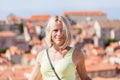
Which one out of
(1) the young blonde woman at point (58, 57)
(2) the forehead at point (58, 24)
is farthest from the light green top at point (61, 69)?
(2) the forehead at point (58, 24)

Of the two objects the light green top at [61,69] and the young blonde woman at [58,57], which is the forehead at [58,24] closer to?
the young blonde woman at [58,57]

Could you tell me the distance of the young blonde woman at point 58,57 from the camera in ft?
7.73

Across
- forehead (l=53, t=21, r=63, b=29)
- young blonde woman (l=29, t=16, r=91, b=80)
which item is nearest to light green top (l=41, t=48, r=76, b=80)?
young blonde woman (l=29, t=16, r=91, b=80)

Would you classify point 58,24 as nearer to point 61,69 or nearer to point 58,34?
point 58,34

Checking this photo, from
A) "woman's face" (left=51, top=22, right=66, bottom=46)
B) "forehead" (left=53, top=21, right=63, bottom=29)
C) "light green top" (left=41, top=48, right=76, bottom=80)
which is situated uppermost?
"forehead" (left=53, top=21, right=63, bottom=29)

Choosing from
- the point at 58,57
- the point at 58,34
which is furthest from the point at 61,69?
the point at 58,34

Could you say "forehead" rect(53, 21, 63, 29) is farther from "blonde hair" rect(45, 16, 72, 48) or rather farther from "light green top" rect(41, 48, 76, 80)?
"light green top" rect(41, 48, 76, 80)

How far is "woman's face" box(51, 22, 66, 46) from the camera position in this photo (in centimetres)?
242

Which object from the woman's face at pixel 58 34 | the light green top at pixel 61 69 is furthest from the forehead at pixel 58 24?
the light green top at pixel 61 69

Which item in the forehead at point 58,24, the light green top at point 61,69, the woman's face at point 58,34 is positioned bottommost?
the light green top at point 61,69

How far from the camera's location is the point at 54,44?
8.04 feet

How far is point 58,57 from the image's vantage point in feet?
7.89

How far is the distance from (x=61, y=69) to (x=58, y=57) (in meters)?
0.09

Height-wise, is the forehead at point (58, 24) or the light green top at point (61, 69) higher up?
the forehead at point (58, 24)
